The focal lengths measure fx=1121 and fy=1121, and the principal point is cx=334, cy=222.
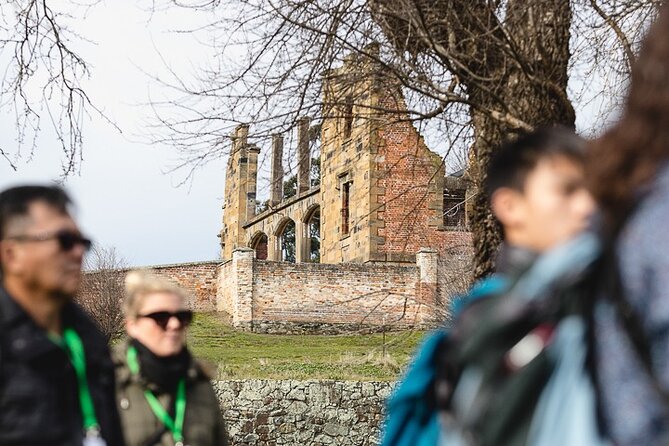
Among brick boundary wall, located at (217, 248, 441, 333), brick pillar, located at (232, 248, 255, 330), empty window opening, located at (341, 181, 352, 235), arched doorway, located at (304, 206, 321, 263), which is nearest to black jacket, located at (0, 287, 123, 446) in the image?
brick boundary wall, located at (217, 248, 441, 333)

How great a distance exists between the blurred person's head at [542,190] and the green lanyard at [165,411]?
147cm

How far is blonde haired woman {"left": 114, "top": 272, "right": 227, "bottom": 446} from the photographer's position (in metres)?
3.55

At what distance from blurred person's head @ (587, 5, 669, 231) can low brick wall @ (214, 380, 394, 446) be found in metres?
12.4

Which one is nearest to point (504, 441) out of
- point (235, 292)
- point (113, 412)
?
point (113, 412)

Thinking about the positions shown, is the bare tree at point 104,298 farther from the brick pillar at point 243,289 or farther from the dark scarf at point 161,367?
the dark scarf at point 161,367

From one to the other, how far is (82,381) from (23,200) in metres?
0.51

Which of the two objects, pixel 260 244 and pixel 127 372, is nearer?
pixel 127 372

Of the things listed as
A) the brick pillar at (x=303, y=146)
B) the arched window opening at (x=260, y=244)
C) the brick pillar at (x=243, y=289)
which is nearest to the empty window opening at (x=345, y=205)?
the brick pillar at (x=243, y=289)

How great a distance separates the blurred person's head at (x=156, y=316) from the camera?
142 inches

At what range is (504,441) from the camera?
7.06 ft

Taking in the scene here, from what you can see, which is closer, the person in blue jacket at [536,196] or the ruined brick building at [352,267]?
the person in blue jacket at [536,196]

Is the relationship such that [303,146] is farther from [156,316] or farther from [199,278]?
[199,278]

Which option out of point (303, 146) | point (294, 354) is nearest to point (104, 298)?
point (294, 354)

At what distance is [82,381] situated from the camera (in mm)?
3033
